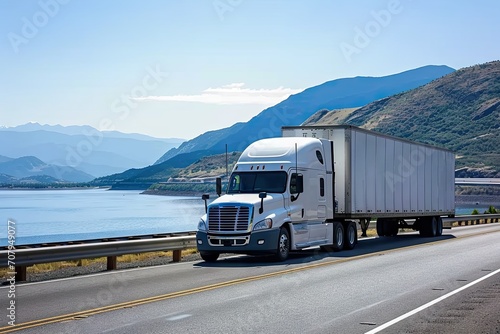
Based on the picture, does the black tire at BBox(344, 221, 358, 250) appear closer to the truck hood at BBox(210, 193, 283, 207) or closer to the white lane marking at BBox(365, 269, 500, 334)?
the truck hood at BBox(210, 193, 283, 207)

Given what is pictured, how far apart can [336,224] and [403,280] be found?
29.5ft

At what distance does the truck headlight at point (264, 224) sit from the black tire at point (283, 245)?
59 centimetres

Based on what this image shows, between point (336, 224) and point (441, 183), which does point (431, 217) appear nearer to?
point (441, 183)

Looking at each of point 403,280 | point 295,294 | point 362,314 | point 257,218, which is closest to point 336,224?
point 257,218

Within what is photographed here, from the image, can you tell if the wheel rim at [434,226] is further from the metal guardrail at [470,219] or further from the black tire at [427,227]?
the metal guardrail at [470,219]

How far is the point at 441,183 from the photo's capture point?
3781 centimetres

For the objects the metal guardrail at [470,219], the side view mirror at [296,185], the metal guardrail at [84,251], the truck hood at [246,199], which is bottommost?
the metal guardrail at [84,251]

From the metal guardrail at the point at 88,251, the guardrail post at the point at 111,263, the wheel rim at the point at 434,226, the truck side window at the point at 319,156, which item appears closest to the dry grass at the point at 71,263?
the metal guardrail at the point at 88,251

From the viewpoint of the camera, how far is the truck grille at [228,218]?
2086cm

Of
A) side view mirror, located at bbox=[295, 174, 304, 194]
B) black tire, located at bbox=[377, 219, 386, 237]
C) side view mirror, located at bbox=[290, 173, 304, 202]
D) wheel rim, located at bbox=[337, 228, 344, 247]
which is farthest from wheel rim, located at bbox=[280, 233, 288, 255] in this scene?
black tire, located at bbox=[377, 219, 386, 237]

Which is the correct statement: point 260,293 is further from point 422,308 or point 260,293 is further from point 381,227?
point 381,227

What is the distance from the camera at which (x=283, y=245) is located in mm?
21641

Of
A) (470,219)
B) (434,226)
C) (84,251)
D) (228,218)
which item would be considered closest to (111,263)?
(84,251)

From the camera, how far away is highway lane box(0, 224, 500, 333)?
35.3 ft
